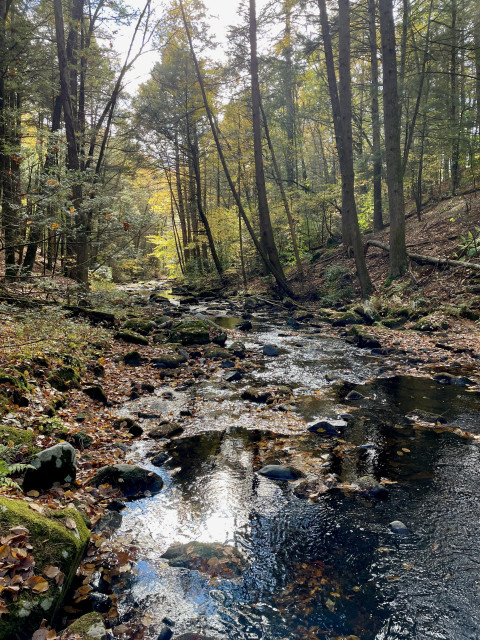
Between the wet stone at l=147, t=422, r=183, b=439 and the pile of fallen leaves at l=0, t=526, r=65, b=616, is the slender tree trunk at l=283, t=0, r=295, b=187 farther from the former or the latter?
the pile of fallen leaves at l=0, t=526, r=65, b=616

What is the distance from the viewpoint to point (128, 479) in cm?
454

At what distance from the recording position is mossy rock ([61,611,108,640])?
2.51 meters

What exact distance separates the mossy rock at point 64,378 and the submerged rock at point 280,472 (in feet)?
12.1

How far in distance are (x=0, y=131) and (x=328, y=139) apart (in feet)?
96.1

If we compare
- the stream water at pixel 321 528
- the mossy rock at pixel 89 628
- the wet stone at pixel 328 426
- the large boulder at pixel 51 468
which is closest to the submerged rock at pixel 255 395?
the stream water at pixel 321 528

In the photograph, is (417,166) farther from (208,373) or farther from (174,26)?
(208,373)

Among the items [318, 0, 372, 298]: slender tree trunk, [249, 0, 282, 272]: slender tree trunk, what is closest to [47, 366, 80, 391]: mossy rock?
[318, 0, 372, 298]: slender tree trunk

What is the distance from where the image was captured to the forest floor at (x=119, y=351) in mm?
3986

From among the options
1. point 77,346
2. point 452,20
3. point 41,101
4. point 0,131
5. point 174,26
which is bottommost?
point 77,346

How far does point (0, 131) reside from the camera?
38.0 ft

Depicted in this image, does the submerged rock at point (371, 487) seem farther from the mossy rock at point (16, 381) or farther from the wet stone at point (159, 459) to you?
the mossy rock at point (16, 381)

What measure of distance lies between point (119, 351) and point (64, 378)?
3039mm

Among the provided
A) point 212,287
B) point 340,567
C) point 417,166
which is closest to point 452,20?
point 417,166

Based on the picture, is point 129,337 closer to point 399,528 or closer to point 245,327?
point 245,327
